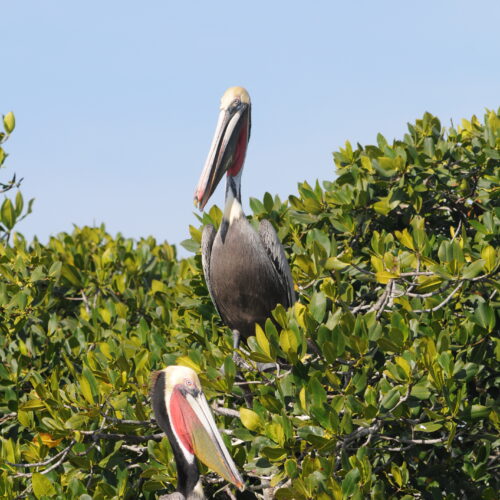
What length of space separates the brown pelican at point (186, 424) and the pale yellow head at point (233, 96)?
2.38m

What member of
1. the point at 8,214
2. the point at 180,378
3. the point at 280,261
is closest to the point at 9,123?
the point at 8,214

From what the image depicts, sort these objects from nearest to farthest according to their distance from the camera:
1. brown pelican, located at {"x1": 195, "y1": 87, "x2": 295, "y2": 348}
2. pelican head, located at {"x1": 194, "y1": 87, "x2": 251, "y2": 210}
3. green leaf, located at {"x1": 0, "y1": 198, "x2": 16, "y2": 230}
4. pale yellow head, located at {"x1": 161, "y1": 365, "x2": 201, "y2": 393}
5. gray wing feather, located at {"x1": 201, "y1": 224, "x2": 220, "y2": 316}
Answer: pale yellow head, located at {"x1": 161, "y1": 365, "x2": 201, "y2": 393}, pelican head, located at {"x1": 194, "y1": 87, "x2": 251, "y2": 210}, brown pelican, located at {"x1": 195, "y1": 87, "x2": 295, "y2": 348}, gray wing feather, located at {"x1": 201, "y1": 224, "x2": 220, "y2": 316}, green leaf, located at {"x1": 0, "y1": 198, "x2": 16, "y2": 230}

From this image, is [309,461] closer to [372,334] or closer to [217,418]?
[372,334]

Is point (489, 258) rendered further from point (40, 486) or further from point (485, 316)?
point (40, 486)

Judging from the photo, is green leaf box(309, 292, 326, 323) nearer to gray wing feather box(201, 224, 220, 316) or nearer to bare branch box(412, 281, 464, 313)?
bare branch box(412, 281, 464, 313)

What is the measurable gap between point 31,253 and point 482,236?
16.2ft

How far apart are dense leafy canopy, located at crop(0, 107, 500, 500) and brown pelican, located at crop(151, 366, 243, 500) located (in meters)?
0.17

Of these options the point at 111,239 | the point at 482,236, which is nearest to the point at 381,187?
the point at 482,236

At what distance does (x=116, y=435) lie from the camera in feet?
17.9

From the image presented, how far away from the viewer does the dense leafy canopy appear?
4.70 m

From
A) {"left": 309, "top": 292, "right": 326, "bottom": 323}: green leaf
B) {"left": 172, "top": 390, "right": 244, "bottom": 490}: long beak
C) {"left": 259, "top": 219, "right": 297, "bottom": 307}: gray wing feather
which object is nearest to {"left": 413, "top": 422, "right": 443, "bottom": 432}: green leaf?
{"left": 309, "top": 292, "right": 326, "bottom": 323}: green leaf

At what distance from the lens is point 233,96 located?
6410 mm

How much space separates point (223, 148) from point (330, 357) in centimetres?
213

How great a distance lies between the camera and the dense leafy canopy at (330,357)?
15.4ft
